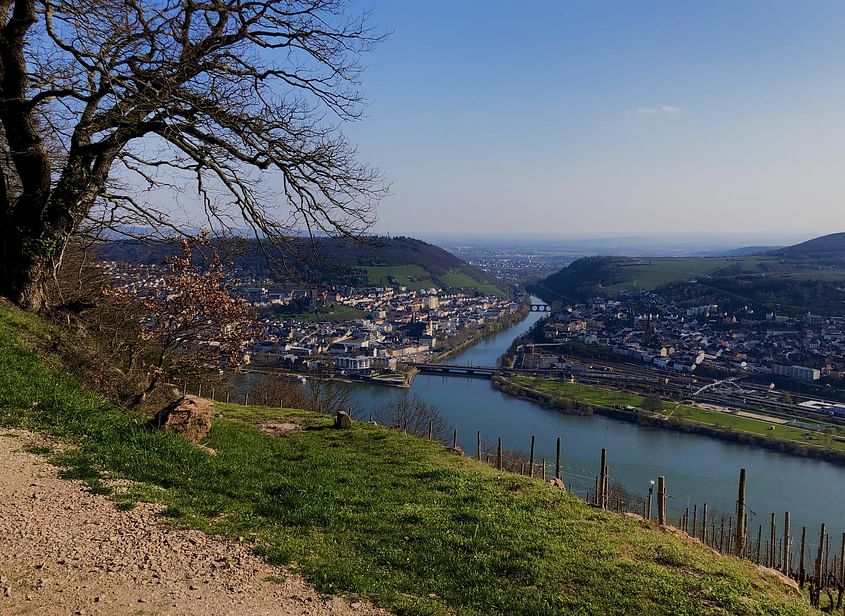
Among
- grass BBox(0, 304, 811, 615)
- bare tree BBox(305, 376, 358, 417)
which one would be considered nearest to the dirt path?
grass BBox(0, 304, 811, 615)

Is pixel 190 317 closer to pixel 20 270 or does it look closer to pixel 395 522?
pixel 20 270

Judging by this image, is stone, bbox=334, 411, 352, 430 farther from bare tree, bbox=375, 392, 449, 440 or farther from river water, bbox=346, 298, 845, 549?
river water, bbox=346, 298, 845, 549

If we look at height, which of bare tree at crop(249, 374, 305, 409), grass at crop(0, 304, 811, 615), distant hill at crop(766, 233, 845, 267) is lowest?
bare tree at crop(249, 374, 305, 409)

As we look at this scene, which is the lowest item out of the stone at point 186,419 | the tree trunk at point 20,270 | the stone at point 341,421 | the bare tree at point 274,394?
the bare tree at point 274,394

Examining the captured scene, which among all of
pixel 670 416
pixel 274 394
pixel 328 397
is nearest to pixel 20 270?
pixel 274 394

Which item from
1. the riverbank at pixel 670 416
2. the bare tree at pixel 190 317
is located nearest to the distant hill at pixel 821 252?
the riverbank at pixel 670 416

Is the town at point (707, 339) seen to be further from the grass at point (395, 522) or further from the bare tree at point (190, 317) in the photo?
the grass at point (395, 522)
